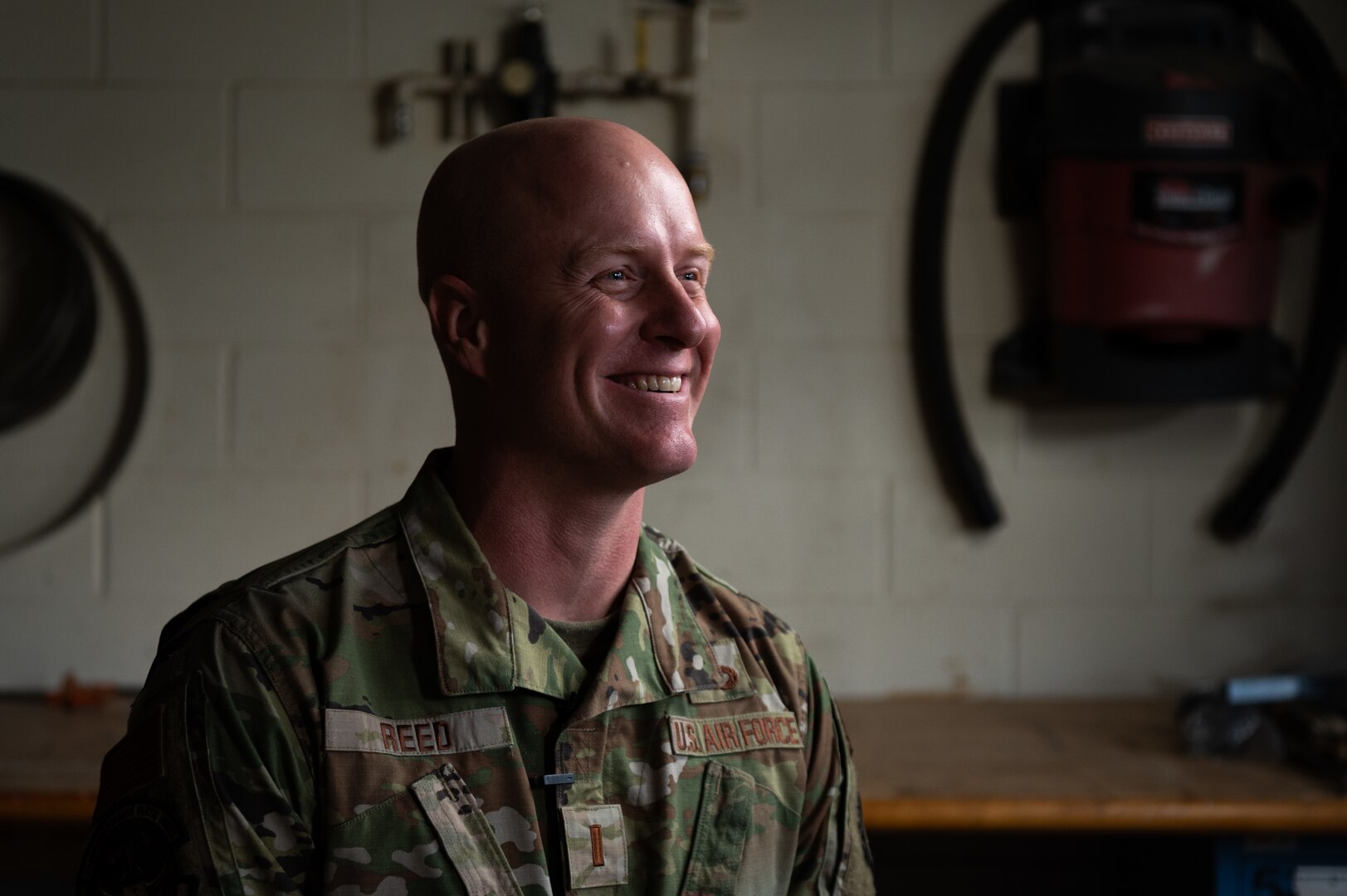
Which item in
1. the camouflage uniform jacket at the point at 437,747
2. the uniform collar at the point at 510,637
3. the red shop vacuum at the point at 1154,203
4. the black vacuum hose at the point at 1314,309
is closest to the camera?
the camouflage uniform jacket at the point at 437,747

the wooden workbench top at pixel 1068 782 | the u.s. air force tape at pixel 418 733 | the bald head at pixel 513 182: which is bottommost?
the wooden workbench top at pixel 1068 782

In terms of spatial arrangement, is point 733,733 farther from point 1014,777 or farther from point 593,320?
point 1014,777

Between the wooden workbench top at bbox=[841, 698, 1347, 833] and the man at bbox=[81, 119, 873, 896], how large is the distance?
0.72m

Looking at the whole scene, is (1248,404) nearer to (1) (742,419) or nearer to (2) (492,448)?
(1) (742,419)

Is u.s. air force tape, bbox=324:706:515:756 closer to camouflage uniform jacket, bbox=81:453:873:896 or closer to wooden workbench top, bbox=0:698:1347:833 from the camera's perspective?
camouflage uniform jacket, bbox=81:453:873:896

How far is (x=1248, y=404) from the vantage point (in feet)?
8.27

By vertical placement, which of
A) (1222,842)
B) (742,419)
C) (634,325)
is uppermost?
(634,325)

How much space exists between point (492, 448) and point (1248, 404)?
6.42 ft

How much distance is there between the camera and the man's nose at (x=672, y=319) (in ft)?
3.60

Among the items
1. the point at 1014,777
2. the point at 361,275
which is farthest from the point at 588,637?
the point at 361,275

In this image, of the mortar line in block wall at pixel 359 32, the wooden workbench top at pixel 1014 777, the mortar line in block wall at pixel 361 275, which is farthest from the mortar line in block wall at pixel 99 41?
the wooden workbench top at pixel 1014 777

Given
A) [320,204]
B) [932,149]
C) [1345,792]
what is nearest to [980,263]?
[932,149]

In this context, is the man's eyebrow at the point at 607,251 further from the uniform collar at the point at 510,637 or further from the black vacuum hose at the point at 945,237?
the black vacuum hose at the point at 945,237

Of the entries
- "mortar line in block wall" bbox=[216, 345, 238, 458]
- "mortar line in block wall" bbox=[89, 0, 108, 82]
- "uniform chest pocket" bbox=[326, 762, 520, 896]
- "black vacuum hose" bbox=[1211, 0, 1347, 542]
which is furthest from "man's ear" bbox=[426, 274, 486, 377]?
"black vacuum hose" bbox=[1211, 0, 1347, 542]
